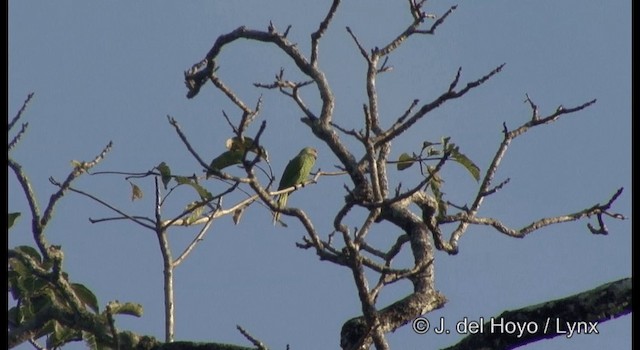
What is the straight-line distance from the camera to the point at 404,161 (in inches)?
181

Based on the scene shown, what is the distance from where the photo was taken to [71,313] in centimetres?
365

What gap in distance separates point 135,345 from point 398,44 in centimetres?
167

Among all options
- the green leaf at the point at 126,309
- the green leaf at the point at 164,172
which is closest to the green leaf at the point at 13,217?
the green leaf at the point at 126,309

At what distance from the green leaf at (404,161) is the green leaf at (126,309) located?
1363mm

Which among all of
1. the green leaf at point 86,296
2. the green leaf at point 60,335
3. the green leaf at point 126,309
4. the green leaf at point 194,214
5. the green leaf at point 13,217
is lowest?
the green leaf at point 60,335

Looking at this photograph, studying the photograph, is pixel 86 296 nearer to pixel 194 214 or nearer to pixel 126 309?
pixel 126 309

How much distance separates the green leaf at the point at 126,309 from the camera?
3.75m

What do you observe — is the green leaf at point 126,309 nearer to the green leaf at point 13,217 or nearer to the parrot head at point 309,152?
the green leaf at point 13,217

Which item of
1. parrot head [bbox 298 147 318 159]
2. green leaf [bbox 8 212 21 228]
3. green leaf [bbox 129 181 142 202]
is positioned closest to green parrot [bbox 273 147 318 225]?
parrot head [bbox 298 147 318 159]

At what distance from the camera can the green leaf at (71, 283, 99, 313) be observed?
380 centimetres

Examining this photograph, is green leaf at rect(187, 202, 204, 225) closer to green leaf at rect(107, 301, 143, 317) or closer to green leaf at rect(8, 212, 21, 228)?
green leaf at rect(107, 301, 143, 317)

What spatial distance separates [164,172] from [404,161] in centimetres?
101

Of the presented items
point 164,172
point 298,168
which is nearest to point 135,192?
point 164,172

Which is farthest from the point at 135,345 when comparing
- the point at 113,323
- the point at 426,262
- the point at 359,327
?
the point at 426,262
